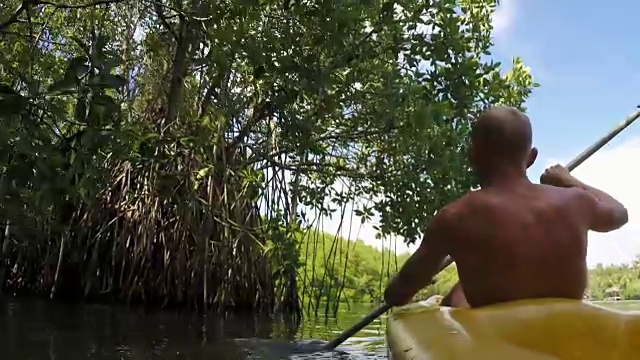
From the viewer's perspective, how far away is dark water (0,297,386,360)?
3590 millimetres

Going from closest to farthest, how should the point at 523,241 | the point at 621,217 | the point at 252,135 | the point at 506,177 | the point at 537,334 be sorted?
the point at 537,334 < the point at 523,241 < the point at 506,177 < the point at 621,217 < the point at 252,135

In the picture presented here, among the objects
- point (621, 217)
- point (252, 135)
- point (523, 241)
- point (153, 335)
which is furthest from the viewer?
point (252, 135)

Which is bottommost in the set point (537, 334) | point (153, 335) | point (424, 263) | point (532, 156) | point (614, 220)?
point (153, 335)

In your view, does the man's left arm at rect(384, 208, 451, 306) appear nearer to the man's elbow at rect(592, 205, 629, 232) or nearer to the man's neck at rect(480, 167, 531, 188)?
the man's neck at rect(480, 167, 531, 188)

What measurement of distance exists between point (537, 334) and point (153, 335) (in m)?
3.25

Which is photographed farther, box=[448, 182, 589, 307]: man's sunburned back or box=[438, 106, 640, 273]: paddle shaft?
box=[438, 106, 640, 273]: paddle shaft

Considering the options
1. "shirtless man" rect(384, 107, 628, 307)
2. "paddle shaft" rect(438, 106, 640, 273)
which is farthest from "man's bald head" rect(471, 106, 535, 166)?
"paddle shaft" rect(438, 106, 640, 273)

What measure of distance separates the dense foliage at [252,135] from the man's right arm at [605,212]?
1.43 metres

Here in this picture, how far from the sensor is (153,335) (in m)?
Answer: 4.39

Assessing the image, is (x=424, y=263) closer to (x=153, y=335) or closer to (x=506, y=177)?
(x=506, y=177)

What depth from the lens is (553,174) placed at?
2248 mm

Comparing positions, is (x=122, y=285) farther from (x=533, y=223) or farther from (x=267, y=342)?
(x=533, y=223)

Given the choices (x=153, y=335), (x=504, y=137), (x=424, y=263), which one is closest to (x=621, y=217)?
(x=504, y=137)

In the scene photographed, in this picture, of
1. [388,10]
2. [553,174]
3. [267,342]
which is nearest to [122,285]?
[267,342]
